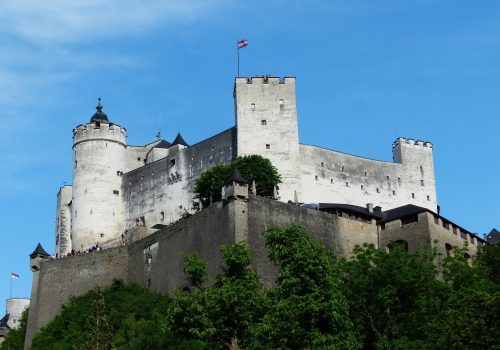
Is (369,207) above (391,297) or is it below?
above

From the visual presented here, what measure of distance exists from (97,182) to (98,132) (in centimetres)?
447

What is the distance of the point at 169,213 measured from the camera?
84688 millimetres

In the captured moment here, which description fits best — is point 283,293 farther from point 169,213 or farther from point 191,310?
point 169,213

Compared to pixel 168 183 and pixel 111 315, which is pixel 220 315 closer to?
pixel 111 315

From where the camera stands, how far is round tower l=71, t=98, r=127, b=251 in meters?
86.4

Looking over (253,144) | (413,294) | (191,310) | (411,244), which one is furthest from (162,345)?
(253,144)

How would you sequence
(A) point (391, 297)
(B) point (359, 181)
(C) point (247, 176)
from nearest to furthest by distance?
(A) point (391, 297)
(C) point (247, 176)
(B) point (359, 181)

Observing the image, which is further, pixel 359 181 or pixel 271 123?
pixel 359 181

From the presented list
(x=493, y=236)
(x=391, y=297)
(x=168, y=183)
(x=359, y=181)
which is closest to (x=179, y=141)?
(x=168, y=183)

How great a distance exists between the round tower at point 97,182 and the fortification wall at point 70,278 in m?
11.8

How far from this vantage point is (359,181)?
8469 cm

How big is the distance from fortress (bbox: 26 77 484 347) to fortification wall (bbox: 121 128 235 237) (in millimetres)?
103

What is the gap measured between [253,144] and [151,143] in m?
17.3

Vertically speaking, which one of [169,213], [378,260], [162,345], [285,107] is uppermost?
[285,107]
